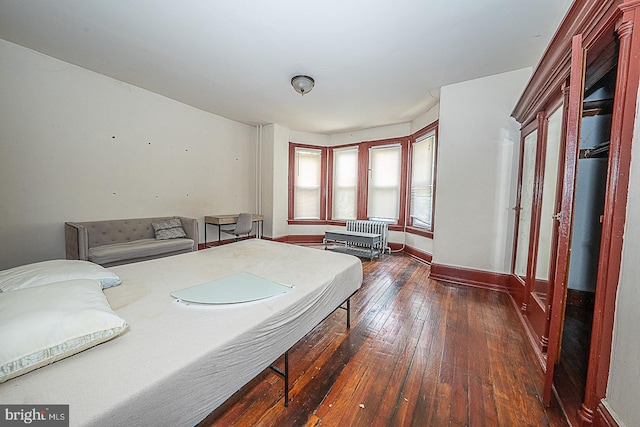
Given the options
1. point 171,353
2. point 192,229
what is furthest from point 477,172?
point 192,229

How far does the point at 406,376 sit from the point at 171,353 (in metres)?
1.47

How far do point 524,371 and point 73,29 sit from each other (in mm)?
4998

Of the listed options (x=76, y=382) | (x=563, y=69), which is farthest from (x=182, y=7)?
(x=563, y=69)

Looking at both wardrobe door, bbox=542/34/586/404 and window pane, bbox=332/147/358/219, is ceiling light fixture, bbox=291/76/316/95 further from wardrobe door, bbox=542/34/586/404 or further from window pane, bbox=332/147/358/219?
window pane, bbox=332/147/358/219

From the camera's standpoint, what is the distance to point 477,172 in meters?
3.26

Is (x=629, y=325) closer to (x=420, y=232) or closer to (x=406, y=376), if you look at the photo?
(x=406, y=376)

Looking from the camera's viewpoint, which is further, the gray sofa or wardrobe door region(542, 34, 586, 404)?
the gray sofa

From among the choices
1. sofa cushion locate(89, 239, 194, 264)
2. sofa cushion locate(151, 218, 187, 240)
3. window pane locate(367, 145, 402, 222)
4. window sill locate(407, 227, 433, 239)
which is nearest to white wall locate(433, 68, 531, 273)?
window sill locate(407, 227, 433, 239)

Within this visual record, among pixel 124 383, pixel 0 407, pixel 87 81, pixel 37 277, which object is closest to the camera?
pixel 0 407

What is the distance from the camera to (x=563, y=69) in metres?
1.66

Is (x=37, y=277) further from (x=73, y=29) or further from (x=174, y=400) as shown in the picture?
(x=73, y=29)

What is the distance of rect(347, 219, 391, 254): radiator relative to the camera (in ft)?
16.6

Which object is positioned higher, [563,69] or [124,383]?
[563,69]

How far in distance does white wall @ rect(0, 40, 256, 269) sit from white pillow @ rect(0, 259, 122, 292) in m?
2.32
